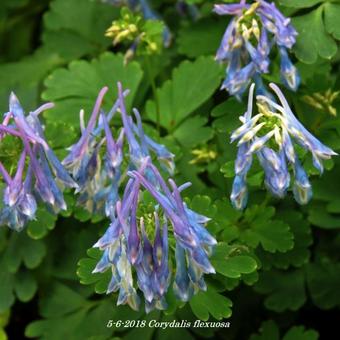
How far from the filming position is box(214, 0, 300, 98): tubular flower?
2.14 m

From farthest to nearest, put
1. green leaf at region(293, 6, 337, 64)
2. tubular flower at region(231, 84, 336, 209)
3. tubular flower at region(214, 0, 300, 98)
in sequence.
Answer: green leaf at region(293, 6, 337, 64)
tubular flower at region(214, 0, 300, 98)
tubular flower at region(231, 84, 336, 209)

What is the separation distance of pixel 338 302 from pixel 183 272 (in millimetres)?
1002

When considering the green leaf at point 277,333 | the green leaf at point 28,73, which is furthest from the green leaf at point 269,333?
the green leaf at point 28,73

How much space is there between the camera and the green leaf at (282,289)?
2.51 m

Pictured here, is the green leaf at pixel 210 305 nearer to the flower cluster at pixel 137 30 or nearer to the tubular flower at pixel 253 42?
the tubular flower at pixel 253 42

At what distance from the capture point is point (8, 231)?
109 inches

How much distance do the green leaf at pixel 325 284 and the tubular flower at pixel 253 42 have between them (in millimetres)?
756

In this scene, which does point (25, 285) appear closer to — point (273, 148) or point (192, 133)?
point (192, 133)

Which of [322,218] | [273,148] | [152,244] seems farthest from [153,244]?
[322,218]

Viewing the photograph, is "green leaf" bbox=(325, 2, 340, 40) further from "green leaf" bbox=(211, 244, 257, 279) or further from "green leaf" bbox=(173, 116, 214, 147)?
"green leaf" bbox=(211, 244, 257, 279)

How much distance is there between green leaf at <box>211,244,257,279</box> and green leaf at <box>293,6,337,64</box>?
75 cm

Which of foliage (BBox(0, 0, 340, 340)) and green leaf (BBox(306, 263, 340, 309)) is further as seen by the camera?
green leaf (BBox(306, 263, 340, 309))

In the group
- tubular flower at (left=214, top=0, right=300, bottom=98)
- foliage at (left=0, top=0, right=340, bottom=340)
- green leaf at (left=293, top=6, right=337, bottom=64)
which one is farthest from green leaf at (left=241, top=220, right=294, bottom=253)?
green leaf at (left=293, top=6, right=337, bottom=64)

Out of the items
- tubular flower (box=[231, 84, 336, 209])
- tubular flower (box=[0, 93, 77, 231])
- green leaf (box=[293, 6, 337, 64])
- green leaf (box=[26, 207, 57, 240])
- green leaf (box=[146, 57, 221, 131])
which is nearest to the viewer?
tubular flower (box=[231, 84, 336, 209])
